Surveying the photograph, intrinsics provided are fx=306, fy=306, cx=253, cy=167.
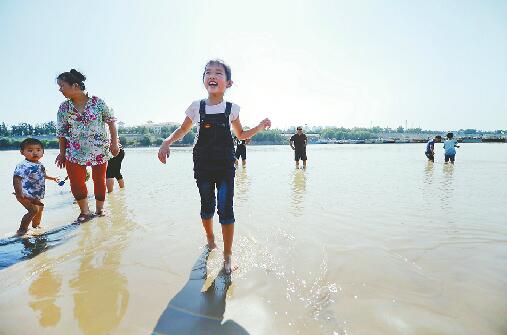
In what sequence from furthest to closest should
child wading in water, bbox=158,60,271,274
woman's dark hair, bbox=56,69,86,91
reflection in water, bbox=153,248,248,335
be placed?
woman's dark hair, bbox=56,69,86,91, child wading in water, bbox=158,60,271,274, reflection in water, bbox=153,248,248,335

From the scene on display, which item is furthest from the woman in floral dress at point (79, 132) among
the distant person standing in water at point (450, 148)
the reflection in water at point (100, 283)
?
the distant person standing in water at point (450, 148)

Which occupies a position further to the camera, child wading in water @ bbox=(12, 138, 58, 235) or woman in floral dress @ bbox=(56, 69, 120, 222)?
woman in floral dress @ bbox=(56, 69, 120, 222)

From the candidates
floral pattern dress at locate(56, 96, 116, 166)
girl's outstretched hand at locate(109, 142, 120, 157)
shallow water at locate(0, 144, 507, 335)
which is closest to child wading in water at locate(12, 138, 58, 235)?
shallow water at locate(0, 144, 507, 335)

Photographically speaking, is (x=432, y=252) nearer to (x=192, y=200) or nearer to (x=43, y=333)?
(x=43, y=333)

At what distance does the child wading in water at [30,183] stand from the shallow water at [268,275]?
10.9 inches

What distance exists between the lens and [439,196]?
21.0 ft

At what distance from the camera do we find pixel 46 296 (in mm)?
2240

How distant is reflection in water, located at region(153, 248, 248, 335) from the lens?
1.84 metres

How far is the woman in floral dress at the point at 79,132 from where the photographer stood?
14.8ft

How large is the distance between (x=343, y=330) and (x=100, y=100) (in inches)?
179

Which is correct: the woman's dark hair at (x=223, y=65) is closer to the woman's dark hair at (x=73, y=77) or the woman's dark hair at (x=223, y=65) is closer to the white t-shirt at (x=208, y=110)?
the white t-shirt at (x=208, y=110)

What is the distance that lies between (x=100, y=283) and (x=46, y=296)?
1.18ft

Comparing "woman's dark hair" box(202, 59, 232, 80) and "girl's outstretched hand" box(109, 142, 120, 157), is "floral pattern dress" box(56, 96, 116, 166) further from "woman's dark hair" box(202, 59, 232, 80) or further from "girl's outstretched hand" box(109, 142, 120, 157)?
"woman's dark hair" box(202, 59, 232, 80)

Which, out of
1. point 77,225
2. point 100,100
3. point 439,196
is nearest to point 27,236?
point 77,225
